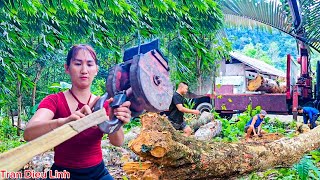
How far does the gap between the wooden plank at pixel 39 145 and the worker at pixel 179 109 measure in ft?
9.20

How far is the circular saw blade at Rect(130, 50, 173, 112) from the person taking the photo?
1.14m

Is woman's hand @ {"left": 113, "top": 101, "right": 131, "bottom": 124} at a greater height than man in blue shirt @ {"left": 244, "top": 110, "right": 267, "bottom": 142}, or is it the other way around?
woman's hand @ {"left": 113, "top": 101, "right": 131, "bottom": 124}

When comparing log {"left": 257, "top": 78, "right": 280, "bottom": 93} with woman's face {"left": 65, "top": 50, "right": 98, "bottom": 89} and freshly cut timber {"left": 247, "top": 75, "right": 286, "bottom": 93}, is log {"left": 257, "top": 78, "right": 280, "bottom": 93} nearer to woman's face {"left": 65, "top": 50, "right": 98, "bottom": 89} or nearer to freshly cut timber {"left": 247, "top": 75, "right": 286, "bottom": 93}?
freshly cut timber {"left": 247, "top": 75, "right": 286, "bottom": 93}

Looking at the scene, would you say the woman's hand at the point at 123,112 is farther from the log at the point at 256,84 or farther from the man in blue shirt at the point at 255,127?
the log at the point at 256,84

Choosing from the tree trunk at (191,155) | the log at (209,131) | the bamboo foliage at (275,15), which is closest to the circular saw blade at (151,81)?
the tree trunk at (191,155)

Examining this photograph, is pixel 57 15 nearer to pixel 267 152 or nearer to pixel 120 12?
pixel 120 12

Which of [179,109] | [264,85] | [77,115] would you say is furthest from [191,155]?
[264,85]

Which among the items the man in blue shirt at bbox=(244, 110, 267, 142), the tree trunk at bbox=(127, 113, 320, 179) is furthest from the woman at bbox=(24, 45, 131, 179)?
the man in blue shirt at bbox=(244, 110, 267, 142)

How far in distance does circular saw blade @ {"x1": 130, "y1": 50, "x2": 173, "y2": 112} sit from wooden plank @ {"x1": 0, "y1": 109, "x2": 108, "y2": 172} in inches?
6.3

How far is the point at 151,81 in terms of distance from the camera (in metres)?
1.19

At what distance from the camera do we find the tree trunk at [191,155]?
6.70ft

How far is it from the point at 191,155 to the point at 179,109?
177 cm

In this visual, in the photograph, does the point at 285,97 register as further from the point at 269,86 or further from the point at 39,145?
the point at 39,145

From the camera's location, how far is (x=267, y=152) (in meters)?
2.63
